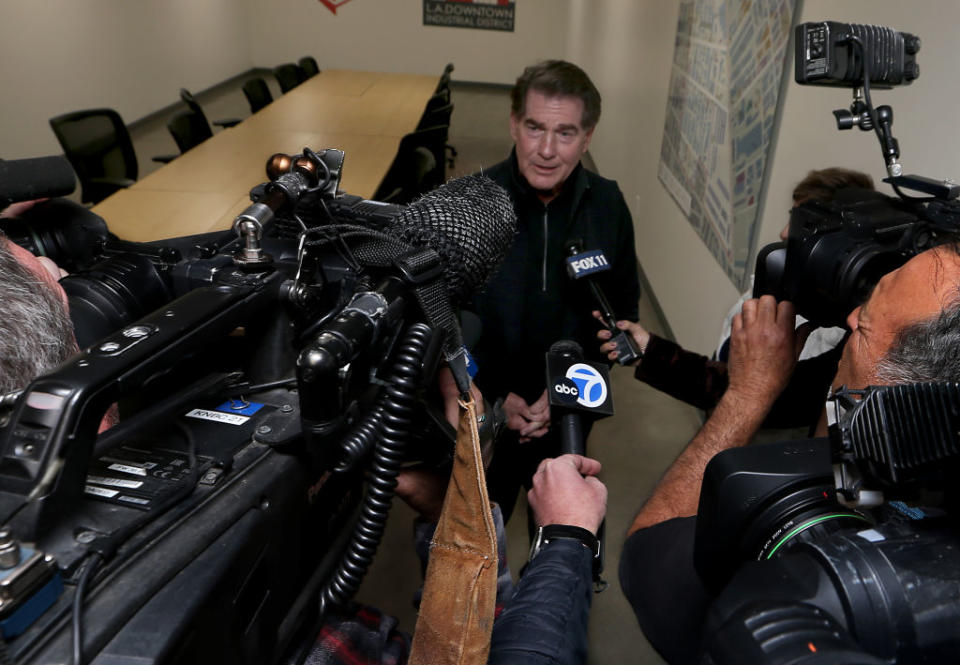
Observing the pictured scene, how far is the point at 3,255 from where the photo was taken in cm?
56

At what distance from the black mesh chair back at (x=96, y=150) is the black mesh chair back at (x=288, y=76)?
7.43 feet

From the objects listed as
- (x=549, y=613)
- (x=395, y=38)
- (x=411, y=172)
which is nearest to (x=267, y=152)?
(x=411, y=172)

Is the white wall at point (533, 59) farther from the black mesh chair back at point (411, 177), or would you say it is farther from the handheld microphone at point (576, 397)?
the black mesh chair back at point (411, 177)

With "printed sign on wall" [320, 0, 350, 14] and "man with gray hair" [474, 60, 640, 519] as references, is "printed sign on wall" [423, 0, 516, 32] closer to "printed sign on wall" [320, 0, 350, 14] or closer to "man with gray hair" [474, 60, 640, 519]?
"printed sign on wall" [320, 0, 350, 14]

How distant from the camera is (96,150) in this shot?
3430 millimetres

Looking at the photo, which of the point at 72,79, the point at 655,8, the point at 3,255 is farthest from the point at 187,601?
the point at 72,79

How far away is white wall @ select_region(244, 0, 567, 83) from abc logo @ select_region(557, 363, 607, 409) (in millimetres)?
9094

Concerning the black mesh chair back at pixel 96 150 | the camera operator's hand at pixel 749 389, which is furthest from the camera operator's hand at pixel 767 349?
the black mesh chair back at pixel 96 150

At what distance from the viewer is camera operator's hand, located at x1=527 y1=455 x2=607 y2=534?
2.52 ft

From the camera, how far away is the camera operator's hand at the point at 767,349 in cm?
108

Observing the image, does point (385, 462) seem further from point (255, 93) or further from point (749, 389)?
point (255, 93)

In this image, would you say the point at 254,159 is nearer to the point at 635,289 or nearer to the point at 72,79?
the point at 635,289

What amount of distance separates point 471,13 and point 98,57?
5.06 m

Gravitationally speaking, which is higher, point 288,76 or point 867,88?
point 288,76
